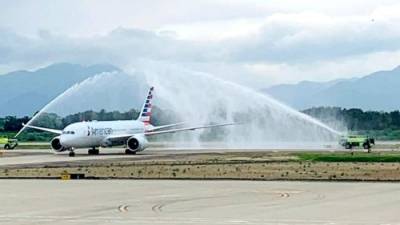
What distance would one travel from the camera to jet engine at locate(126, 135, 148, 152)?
313ft

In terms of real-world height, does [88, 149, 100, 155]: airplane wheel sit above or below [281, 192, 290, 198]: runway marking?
above

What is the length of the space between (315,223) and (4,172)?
35.8 m

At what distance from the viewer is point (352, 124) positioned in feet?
597

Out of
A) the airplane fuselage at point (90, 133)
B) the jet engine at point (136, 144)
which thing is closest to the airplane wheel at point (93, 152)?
the airplane fuselage at point (90, 133)

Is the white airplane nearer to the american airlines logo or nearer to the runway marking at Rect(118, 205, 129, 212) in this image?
the american airlines logo

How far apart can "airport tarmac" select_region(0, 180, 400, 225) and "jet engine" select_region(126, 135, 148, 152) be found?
46153mm

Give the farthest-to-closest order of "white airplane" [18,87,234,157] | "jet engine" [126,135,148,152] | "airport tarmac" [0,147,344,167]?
"jet engine" [126,135,148,152] → "white airplane" [18,87,234,157] → "airport tarmac" [0,147,344,167]

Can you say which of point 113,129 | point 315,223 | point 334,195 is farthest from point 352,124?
point 315,223

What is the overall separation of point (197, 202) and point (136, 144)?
60545 mm

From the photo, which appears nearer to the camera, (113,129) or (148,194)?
(148,194)

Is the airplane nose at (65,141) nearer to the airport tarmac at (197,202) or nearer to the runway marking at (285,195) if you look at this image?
the airport tarmac at (197,202)

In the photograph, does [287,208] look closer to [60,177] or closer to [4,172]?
[60,177]

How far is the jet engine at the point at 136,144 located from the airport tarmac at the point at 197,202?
46.2 metres

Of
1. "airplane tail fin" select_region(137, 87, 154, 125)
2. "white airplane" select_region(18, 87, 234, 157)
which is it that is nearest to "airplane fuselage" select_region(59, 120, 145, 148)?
"white airplane" select_region(18, 87, 234, 157)
